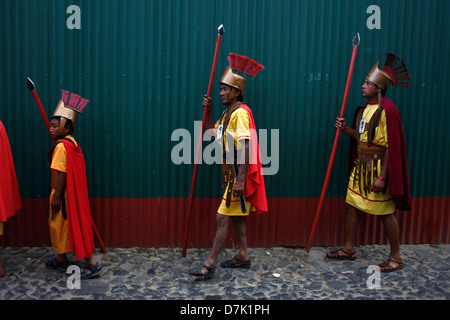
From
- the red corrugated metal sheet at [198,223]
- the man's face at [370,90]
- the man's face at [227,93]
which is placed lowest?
the red corrugated metal sheet at [198,223]

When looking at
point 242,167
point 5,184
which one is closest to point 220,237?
point 242,167

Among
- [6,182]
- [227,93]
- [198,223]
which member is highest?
[227,93]

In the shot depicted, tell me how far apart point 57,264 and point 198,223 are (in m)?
1.59

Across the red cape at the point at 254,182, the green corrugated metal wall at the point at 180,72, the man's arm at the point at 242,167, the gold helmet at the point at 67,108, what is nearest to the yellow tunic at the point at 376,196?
the green corrugated metal wall at the point at 180,72

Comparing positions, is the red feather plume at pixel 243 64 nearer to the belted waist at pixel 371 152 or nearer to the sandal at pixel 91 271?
the belted waist at pixel 371 152

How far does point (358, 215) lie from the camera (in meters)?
4.46

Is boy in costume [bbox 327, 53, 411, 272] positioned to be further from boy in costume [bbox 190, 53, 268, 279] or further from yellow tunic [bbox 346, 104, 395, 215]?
boy in costume [bbox 190, 53, 268, 279]

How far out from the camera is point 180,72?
14.9 ft

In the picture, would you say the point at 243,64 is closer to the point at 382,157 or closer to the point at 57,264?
the point at 382,157

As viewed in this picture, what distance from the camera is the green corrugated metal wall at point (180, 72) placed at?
14.6 ft

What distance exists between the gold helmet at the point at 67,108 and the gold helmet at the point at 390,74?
308 cm

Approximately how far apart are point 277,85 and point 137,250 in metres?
2.55

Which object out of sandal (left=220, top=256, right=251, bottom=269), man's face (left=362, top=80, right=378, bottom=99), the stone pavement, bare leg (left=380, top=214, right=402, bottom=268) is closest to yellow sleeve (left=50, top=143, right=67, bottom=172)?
the stone pavement
